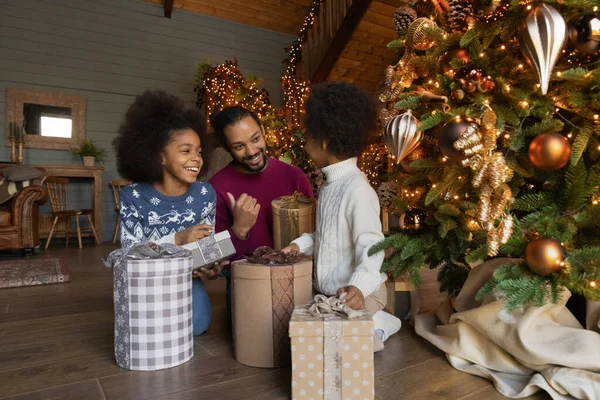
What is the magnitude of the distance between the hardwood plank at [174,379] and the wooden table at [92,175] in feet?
14.2

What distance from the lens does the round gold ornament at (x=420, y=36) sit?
4.72ft

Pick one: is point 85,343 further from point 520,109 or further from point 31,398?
point 520,109

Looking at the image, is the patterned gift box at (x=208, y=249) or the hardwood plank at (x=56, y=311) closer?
the patterned gift box at (x=208, y=249)

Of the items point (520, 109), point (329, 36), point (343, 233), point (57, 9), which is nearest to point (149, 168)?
point (343, 233)

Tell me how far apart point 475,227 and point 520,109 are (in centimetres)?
36

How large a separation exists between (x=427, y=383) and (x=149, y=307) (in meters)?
0.85

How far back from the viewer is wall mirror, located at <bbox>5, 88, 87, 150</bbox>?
504 cm

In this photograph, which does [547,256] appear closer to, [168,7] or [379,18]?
[379,18]

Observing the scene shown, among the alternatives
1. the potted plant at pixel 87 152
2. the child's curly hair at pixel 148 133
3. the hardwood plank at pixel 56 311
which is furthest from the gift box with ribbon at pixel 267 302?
the potted plant at pixel 87 152

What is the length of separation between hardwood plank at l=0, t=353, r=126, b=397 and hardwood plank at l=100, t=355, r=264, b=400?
8 cm

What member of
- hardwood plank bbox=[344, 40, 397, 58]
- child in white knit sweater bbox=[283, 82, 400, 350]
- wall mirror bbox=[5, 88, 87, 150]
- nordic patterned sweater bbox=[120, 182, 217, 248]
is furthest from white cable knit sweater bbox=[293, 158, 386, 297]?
wall mirror bbox=[5, 88, 87, 150]

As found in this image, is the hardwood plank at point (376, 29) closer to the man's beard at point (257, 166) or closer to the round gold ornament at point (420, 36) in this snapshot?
the man's beard at point (257, 166)

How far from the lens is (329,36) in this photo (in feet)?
17.1

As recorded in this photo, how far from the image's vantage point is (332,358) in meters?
1.03
